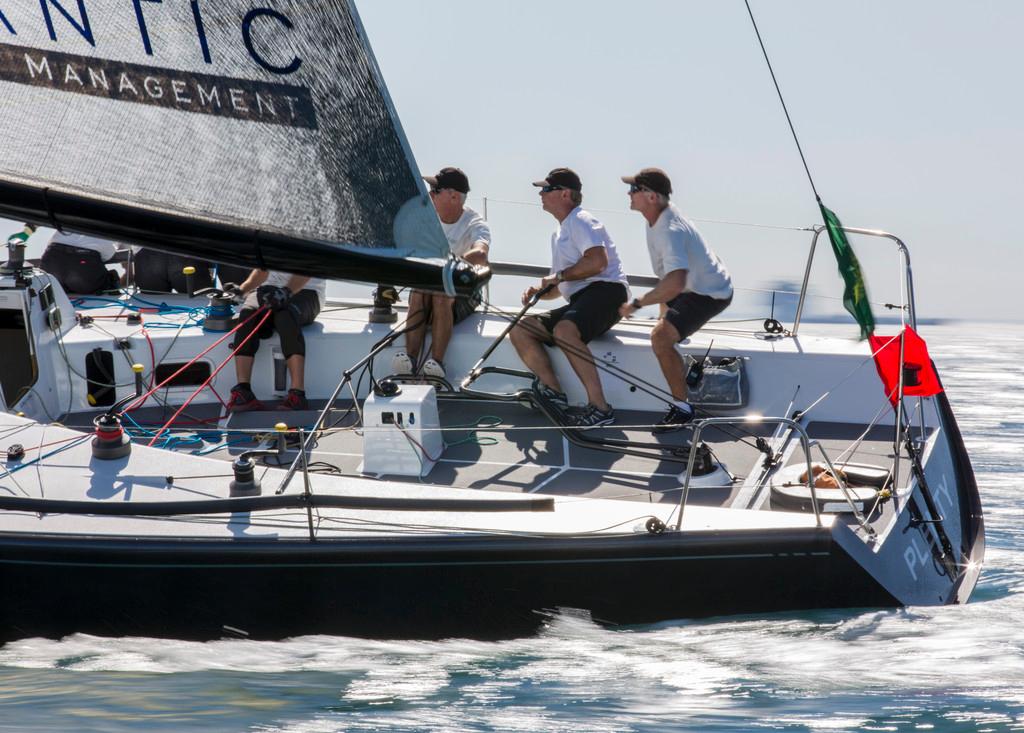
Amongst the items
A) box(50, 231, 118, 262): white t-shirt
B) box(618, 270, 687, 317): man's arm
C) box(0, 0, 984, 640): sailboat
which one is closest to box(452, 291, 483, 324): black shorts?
box(0, 0, 984, 640): sailboat

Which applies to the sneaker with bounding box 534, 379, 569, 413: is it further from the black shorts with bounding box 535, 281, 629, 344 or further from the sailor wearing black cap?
the black shorts with bounding box 535, 281, 629, 344

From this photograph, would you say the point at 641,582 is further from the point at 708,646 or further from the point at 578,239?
the point at 578,239

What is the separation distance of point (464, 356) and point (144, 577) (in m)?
2.43

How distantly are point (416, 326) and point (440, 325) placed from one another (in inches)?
4.8

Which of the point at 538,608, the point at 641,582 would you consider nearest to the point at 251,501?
the point at 538,608

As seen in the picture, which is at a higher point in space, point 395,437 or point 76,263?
point 76,263

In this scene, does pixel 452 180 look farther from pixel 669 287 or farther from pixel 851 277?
pixel 851 277

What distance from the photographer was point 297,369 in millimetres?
5910

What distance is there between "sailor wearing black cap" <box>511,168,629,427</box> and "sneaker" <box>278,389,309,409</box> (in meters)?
1.06

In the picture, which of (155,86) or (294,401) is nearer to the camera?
(155,86)

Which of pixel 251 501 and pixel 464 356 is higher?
pixel 464 356

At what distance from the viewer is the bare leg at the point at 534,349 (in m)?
5.80

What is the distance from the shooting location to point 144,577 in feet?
13.6

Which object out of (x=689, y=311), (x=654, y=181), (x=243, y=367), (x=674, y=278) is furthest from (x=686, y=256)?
(x=243, y=367)
